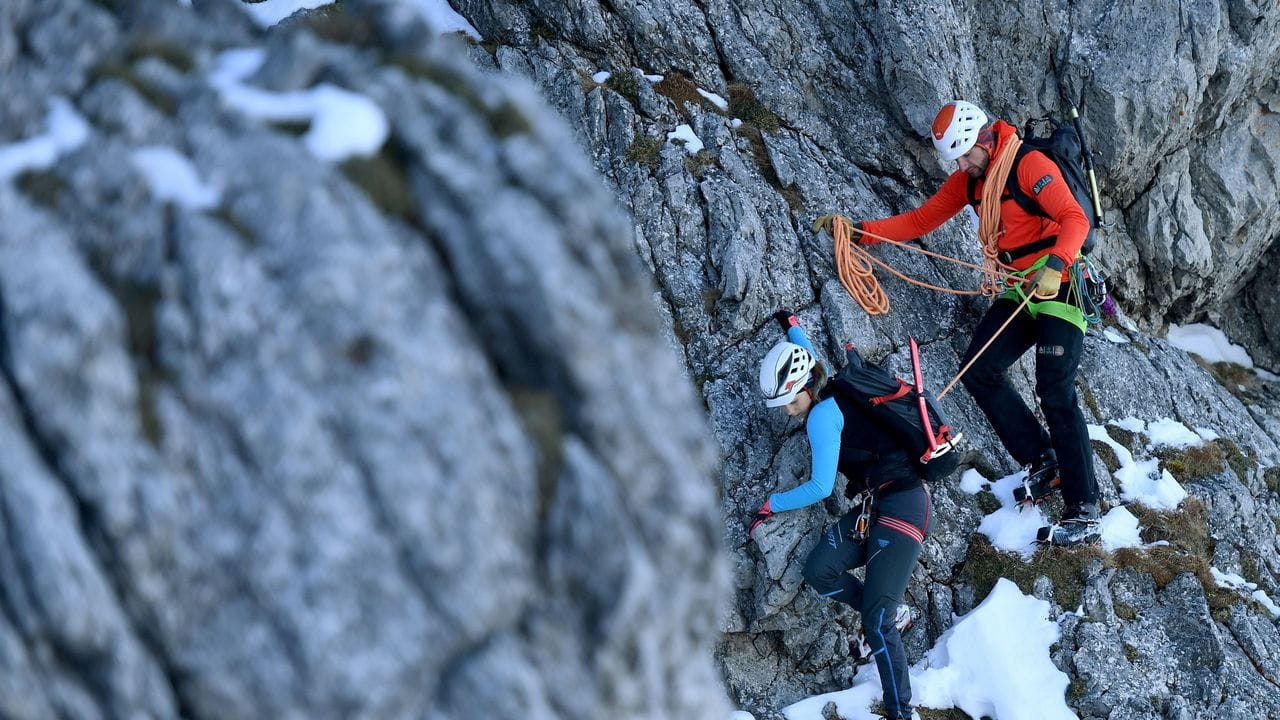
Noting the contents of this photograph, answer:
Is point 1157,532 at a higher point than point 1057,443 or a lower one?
lower

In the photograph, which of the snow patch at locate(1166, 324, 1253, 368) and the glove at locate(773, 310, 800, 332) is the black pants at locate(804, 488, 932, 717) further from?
the snow patch at locate(1166, 324, 1253, 368)

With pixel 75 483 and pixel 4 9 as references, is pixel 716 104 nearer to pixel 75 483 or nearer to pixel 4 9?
pixel 4 9

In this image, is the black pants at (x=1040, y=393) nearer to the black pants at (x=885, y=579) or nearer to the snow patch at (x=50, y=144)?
the black pants at (x=885, y=579)

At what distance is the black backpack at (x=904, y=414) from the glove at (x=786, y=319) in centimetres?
144

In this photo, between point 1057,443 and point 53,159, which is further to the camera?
point 1057,443

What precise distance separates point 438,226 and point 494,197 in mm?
340

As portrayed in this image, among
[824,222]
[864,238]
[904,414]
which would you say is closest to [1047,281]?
[904,414]

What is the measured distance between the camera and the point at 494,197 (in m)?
5.04

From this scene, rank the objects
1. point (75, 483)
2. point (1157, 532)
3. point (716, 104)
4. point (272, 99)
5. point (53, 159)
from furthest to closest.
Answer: point (716, 104)
point (1157, 532)
point (272, 99)
point (53, 159)
point (75, 483)

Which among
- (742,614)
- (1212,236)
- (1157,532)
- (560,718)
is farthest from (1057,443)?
(1212,236)

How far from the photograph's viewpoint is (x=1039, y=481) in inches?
455

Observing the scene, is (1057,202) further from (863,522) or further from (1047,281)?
(863,522)

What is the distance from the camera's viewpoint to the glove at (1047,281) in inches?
418

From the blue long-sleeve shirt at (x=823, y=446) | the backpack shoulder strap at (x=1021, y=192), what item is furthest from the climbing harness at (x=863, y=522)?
the backpack shoulder strap at (x=1021, y=192)
